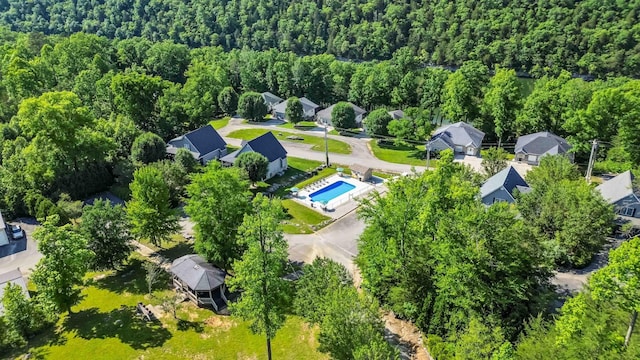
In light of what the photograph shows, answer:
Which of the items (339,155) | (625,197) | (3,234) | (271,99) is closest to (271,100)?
(271,99)

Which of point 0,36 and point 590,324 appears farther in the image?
point 0,36

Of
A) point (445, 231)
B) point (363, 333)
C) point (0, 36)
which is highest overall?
point (0, 36)

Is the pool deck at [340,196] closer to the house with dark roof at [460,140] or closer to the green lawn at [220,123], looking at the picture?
the house with dark roof at [460,140]

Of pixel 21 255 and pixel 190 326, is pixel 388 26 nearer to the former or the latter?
pixel 21 255

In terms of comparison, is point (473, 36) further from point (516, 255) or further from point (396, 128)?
point (516, 255)

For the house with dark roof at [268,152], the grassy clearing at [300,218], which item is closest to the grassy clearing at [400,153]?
the house with dark roof at [268,152]

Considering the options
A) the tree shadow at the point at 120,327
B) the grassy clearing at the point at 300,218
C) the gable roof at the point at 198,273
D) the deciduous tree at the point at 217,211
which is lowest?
the grassy clearing at the point at 300,218

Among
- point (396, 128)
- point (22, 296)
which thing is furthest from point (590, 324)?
point (396, 128)
